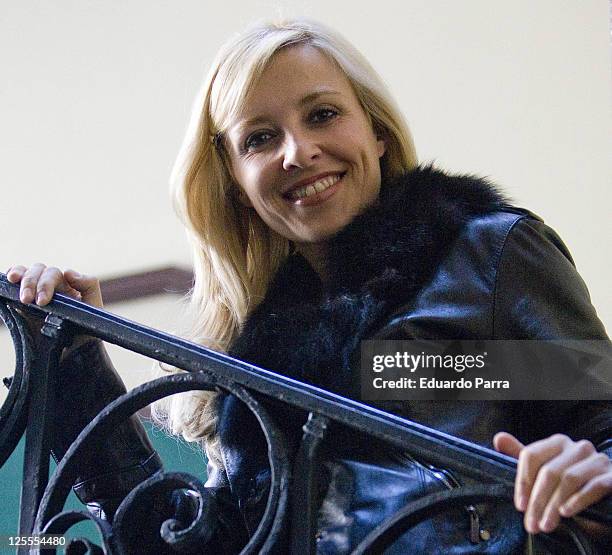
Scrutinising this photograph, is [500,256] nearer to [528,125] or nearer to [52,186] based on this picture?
[528,125]

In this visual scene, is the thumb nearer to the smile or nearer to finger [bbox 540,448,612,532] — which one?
finger [bbox 540,448,612,532]

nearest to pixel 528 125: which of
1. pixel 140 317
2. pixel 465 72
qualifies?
pixel 465 72

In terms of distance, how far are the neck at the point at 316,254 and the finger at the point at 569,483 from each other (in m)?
0.86

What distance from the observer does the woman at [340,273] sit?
1.33 meters

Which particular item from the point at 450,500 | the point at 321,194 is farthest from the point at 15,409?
the point at 321,194

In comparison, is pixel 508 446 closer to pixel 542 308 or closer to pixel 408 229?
pixel 542 308

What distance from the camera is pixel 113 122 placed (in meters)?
4.13

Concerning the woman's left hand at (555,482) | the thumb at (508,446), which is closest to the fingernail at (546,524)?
the woman's left hand at (555,482)

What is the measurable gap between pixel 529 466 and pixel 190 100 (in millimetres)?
3203

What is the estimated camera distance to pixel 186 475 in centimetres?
108

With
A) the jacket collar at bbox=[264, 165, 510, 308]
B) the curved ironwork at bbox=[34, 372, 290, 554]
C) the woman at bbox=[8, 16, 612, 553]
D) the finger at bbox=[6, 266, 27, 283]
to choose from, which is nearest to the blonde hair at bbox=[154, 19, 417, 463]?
the woman at bbox=[8, 16, 612, 553]

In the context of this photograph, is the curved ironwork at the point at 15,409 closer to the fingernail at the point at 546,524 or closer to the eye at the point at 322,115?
the fingernail at the point at 546,524

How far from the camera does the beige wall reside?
3523mm

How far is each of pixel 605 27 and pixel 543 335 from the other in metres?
2.36
